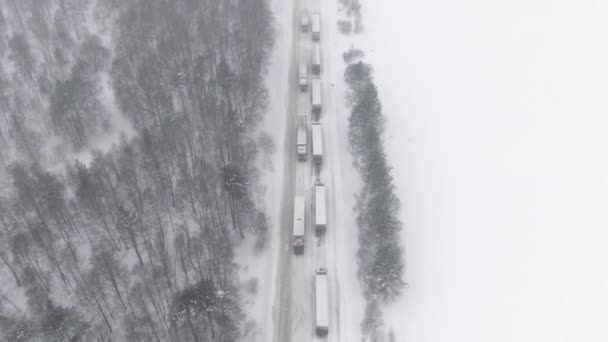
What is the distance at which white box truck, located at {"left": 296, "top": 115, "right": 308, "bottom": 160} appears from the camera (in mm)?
62094

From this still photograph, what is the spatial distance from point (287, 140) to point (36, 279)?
36196mm

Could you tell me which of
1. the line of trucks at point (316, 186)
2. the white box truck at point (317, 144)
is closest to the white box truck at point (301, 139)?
the line of trucks at point (316, 186)

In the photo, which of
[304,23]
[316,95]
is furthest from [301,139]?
[304,23]

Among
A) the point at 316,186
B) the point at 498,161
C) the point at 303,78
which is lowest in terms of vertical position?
the point at 316,186

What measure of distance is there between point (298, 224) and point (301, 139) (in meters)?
15.4

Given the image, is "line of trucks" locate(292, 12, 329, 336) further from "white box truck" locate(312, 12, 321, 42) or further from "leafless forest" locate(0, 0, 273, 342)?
"leafless forest" locate(0, 0, 273, 342)

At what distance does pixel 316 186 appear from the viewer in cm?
5662

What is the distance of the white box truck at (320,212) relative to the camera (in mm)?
52531

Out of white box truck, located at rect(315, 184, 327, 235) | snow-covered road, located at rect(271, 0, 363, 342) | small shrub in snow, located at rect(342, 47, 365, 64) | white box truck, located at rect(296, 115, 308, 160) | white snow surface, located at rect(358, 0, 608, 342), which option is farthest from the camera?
small shrub in snow, located at rect(342, 47, 365, 64)

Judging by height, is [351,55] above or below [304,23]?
below

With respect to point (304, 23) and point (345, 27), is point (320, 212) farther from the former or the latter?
point (304, 23)

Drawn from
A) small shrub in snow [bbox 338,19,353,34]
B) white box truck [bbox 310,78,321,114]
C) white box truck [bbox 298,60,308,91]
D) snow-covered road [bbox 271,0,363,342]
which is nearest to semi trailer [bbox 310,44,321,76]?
snow-covered road [bbox 271,0,363,342]

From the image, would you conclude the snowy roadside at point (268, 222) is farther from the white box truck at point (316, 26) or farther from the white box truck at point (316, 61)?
the white box truck at point (316, 26)

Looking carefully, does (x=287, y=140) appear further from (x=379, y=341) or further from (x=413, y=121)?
(x=379, y=341)
